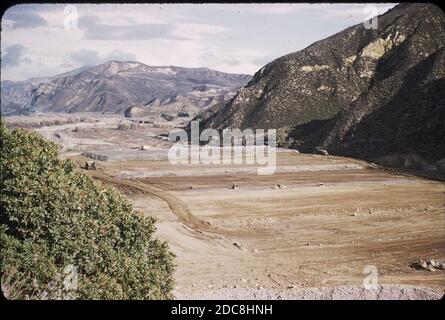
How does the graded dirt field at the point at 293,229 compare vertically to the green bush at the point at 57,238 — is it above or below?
below

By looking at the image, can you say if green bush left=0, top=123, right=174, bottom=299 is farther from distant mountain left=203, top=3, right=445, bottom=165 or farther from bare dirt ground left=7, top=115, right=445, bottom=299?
distant mountain left=203, top=3, right=445, bottom=165

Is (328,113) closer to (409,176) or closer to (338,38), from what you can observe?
(338,38)

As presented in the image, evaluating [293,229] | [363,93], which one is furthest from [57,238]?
[363,93]

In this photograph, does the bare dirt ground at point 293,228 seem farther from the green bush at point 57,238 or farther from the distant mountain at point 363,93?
the distant mountain at point 363,93

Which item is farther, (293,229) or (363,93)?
(363,93)

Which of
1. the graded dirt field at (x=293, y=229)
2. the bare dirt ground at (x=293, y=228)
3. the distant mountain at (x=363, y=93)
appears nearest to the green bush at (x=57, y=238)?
the graded dirt field at (x=293, y=229)

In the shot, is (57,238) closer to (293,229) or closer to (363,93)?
(293,229)
